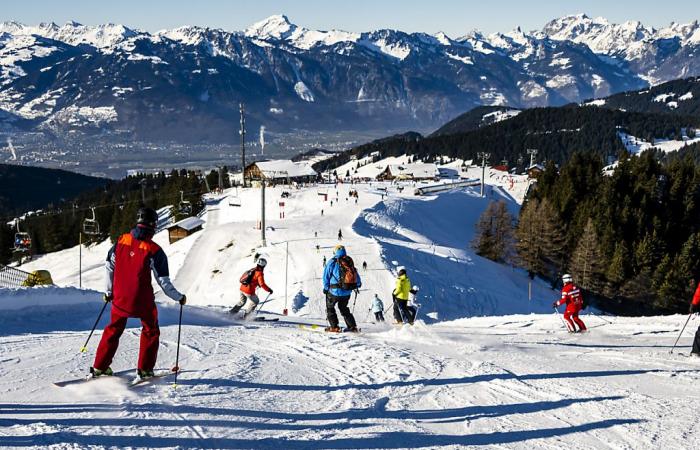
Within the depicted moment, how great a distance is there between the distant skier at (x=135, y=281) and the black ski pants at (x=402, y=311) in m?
9.80

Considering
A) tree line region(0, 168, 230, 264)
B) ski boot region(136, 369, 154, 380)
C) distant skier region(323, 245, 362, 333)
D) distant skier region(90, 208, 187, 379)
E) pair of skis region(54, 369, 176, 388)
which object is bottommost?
tree line region(0, 168, 230, 264)

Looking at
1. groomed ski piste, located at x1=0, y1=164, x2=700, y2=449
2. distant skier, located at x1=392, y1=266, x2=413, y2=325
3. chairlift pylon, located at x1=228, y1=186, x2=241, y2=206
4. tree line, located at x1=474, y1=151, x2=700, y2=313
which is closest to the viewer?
groomed ski piste, located at x1=0, y1=164, x2=700, y2=449

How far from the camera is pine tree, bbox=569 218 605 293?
167ft

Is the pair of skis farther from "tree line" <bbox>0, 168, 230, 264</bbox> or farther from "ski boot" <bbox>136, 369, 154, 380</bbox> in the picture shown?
"tree line" <bbox>0, 168, 230, 264</bbox>

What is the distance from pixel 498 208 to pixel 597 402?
5772 cm

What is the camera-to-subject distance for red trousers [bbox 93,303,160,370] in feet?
22.2

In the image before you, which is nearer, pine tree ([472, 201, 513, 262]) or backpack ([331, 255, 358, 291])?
backpack ([331, 255, 358, 291])

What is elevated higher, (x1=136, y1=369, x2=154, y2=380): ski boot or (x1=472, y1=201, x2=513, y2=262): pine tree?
(x1=136, y1=369, x2=154, y2=380): ski boot

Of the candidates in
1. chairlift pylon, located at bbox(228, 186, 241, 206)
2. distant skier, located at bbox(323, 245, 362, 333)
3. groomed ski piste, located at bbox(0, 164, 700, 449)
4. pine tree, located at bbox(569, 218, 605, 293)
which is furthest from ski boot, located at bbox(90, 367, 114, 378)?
chairlift pylon, located at bbox(228, 186, 241, 206)

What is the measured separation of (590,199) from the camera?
214ft

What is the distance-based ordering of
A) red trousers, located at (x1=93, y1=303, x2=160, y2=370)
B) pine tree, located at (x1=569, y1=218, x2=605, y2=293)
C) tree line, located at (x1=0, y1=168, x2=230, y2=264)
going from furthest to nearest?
tree line, located at (x1=0, y1=168, x2=230, y2=264) < pine tree, located at (x1=569, y1=218, x2=605, y2=293) < red trousers, located at (x1=93, y1=303, x2=160, y2=370)

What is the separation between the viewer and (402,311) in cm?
1612

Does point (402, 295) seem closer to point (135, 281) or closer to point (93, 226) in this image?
point (135, 281)

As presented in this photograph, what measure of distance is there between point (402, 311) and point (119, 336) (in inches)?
402
